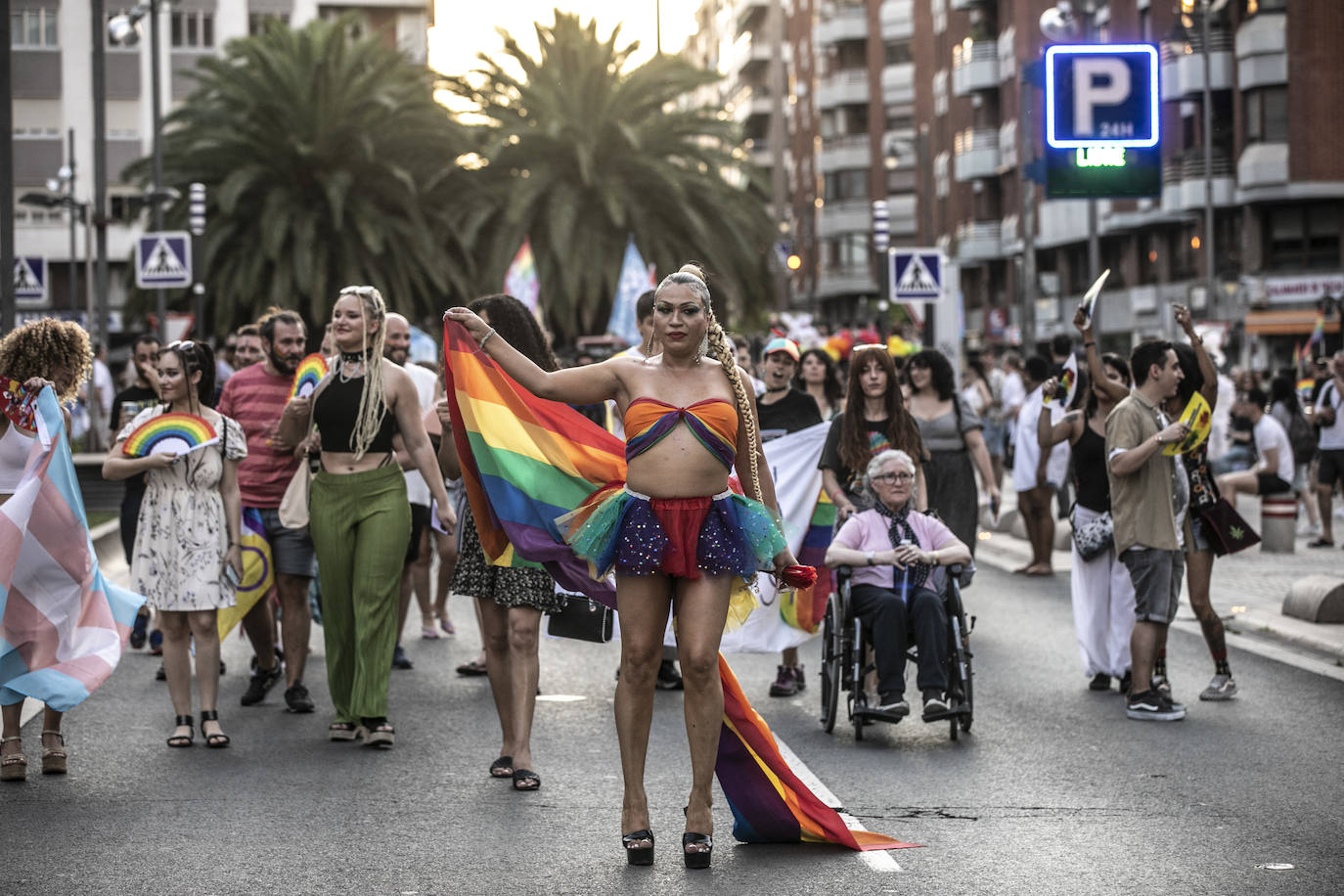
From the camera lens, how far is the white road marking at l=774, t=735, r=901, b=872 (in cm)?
662

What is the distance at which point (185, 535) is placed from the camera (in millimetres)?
9172

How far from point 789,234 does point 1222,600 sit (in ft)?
275

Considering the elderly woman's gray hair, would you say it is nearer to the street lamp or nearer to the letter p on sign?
the letter p on sign

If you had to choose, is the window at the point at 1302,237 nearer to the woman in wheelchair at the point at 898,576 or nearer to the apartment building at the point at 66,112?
the apartment building at the point at 66,112

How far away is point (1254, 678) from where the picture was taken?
10984 millimetres

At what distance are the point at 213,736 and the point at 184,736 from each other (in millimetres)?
131

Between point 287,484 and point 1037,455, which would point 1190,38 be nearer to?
point 1037,455

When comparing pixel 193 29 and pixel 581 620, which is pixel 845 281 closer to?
pixel 193 29

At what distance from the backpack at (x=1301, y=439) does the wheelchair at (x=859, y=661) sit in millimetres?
13602

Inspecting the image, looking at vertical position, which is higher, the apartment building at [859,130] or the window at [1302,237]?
the apartment building at [859,130]

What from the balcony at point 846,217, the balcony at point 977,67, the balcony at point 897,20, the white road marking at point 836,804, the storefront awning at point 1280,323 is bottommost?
the white road marking at point 836,804

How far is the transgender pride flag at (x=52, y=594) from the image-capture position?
325 inches

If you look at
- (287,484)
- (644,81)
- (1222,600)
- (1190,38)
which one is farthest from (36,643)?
(1190,38)

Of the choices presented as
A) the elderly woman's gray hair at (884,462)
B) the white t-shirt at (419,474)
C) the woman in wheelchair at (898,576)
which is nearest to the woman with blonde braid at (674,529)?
the woman in wheelchair at (898,576)
